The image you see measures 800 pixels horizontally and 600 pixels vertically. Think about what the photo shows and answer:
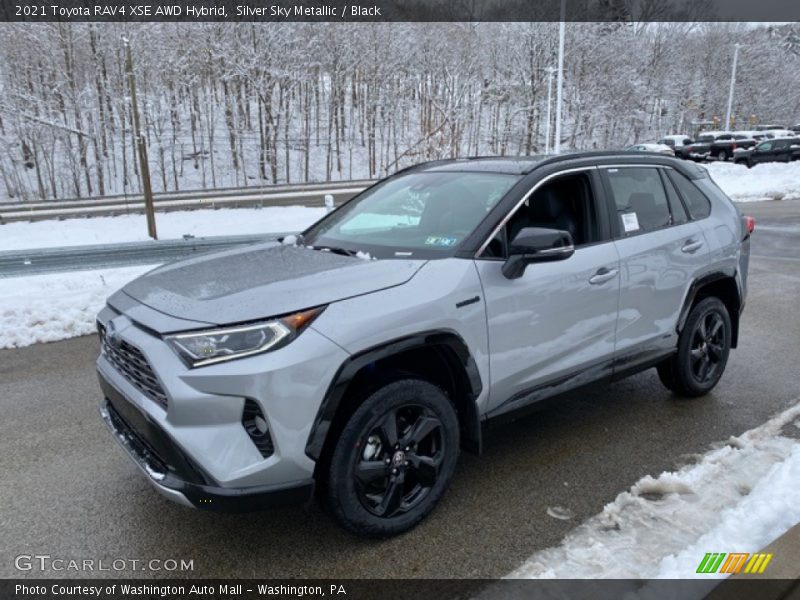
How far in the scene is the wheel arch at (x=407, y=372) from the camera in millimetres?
2426

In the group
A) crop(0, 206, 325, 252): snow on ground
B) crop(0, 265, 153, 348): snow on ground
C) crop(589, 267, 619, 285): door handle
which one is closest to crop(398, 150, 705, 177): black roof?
crop(589, 267, 619, 285): door handle

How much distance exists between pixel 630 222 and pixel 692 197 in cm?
97

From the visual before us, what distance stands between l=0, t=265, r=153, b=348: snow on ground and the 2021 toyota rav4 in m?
3.58

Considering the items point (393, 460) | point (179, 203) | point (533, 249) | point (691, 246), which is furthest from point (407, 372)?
point (179, 203)

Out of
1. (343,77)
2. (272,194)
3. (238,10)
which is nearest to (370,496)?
(272,194)

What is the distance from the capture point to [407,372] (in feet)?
9.07

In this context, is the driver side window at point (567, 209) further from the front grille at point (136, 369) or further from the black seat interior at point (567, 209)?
the front grille at point (136, 369)

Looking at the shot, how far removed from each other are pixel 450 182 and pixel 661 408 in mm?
2370

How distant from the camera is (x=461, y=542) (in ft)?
9.17

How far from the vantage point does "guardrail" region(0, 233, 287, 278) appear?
25.1 ft

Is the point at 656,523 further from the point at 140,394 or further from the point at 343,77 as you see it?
the point at 343,77

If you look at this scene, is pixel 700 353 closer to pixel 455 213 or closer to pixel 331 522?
pixel 455 213

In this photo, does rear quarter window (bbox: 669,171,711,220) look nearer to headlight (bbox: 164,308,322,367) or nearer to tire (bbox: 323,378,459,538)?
tire (bbox: 323,378,459,538)

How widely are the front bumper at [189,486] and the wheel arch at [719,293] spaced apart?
3.08m
